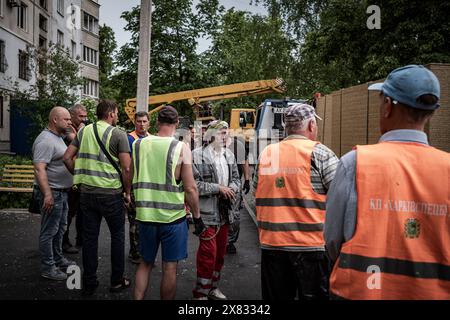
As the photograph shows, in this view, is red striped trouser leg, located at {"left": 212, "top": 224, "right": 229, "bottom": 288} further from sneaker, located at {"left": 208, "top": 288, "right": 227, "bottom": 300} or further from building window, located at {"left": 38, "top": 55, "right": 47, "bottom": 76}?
building window, located at {"left": 38, "top": 55, "right": 47, "bottom": 76}

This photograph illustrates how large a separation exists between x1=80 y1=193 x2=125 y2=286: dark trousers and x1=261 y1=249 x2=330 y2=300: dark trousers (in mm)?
2009

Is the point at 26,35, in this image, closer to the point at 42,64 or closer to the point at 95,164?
the point at 42,64

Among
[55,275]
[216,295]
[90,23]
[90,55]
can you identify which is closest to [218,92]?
[55,275]

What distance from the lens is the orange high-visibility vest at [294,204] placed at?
3.12m

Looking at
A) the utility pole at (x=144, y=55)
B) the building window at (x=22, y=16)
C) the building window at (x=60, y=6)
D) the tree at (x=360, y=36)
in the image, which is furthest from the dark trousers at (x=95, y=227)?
the building window at (x=60, y=6)

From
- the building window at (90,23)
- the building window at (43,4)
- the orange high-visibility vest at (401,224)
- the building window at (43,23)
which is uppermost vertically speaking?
the building window at (90,23)

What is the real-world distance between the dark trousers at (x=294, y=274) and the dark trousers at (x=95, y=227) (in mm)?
2009

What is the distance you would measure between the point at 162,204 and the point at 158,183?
0.18 meters

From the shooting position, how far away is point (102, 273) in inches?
216

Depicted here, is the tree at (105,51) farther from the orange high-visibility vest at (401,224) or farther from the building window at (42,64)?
the orange high-visibility vest at (401,224)

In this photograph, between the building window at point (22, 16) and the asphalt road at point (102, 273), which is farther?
the building window at point (22, 16)

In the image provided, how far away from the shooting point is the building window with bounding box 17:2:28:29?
2483 cm

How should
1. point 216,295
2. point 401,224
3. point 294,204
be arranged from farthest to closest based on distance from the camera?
point 216,295, point 294,204, point 401,224
